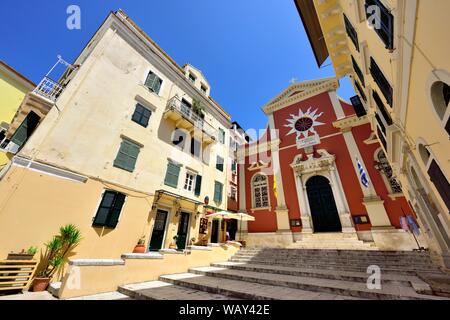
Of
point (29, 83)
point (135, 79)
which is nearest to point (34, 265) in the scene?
point (135, 79)

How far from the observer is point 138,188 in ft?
29.9

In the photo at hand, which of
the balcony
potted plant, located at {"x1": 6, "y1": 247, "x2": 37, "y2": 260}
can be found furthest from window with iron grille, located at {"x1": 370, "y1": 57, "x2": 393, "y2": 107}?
potted plant, located at {"x1": 6, "y1": 247, "x2": 37, "y2": 260}

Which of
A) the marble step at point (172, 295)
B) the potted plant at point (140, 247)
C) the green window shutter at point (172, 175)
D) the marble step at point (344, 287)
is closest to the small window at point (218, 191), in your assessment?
the green window shutter at point (172, 175)

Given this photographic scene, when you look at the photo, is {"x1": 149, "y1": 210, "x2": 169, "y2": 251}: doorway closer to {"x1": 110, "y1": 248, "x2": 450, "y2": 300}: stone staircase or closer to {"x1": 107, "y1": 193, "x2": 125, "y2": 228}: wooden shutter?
{"x1": 107, "y1": 193, "x2": 125, "y2": 228}: wooden shutter

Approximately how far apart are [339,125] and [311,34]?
19.8ft

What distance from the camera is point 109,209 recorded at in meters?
7.83

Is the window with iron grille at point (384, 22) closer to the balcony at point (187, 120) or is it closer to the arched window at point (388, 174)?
the arched window at point (388, 174)

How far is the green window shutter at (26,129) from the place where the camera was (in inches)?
261

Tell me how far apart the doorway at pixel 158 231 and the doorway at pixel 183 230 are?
106cm

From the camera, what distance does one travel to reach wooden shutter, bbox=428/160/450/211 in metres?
3.71

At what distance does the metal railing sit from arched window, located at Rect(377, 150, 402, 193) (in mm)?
11156

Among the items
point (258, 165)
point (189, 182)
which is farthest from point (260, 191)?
point (189, 182)
